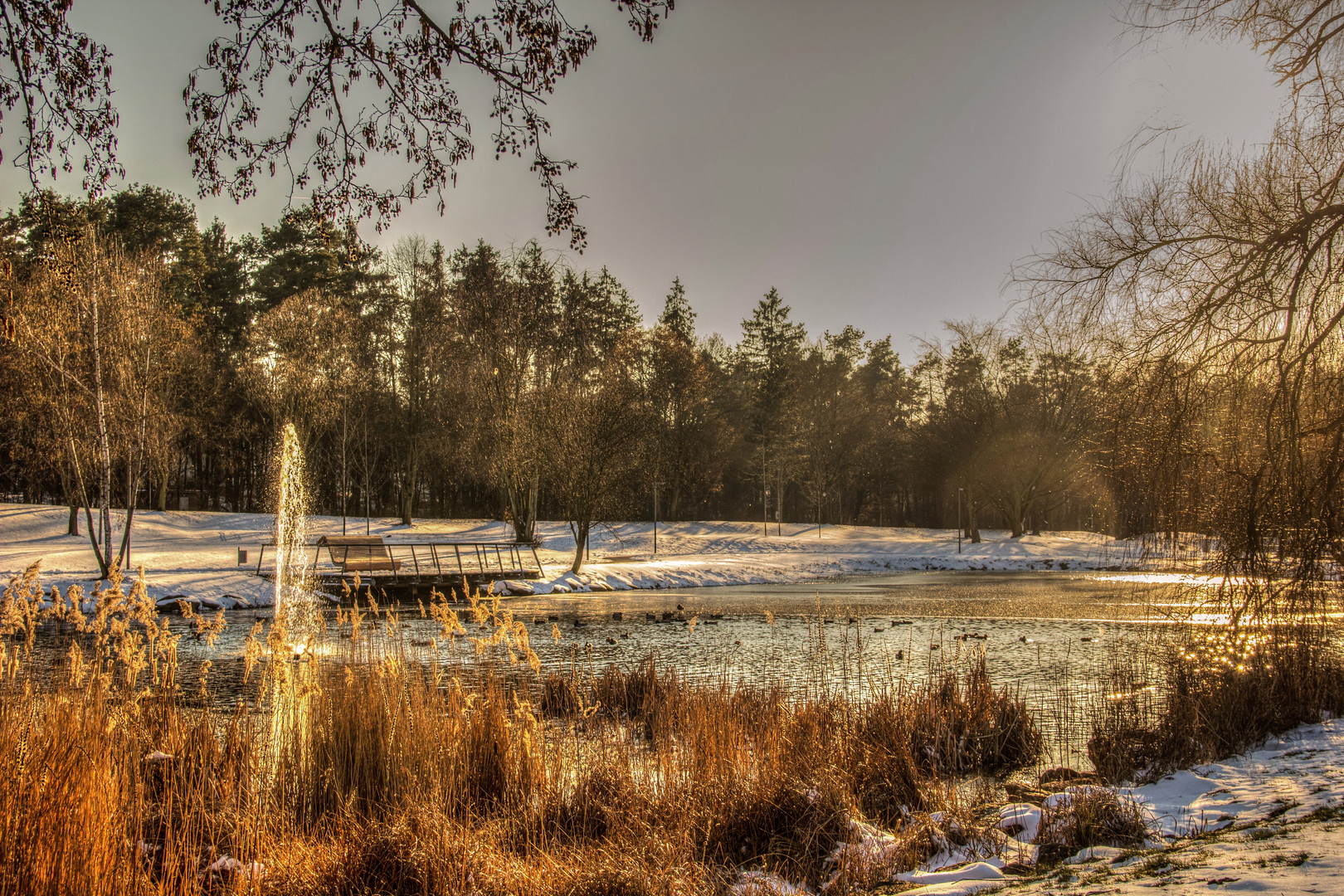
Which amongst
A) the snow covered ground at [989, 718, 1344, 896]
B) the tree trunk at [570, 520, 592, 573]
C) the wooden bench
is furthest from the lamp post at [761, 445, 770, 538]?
the snow covered ground at [989, 718, 1344, 896]

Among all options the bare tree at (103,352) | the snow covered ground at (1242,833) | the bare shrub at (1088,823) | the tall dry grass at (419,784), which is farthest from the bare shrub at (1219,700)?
the bare tree at (103,352)

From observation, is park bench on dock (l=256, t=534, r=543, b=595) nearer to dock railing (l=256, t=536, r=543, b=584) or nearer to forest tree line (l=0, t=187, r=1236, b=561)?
dock railing (l=256, t=536, r=543, b=584)

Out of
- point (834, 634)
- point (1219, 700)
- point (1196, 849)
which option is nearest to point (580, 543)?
point (834, 634)

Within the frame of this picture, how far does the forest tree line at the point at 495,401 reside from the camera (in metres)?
17.1

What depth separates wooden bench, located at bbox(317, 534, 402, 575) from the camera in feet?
62.5

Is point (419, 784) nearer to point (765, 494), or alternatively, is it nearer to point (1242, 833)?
point (1242, 833)

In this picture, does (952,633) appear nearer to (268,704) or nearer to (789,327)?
(268,704)

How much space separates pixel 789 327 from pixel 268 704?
52.0 metres

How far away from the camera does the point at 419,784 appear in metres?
4.70

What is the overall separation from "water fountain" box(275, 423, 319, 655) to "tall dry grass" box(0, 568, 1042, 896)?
823 mm

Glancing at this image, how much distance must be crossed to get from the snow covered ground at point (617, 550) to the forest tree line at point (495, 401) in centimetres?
186

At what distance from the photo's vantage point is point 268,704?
784 centimetres

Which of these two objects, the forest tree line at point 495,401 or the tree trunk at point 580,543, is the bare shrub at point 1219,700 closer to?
the forest tree line at point 495,401

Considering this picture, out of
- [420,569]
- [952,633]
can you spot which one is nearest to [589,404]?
[420,569]
